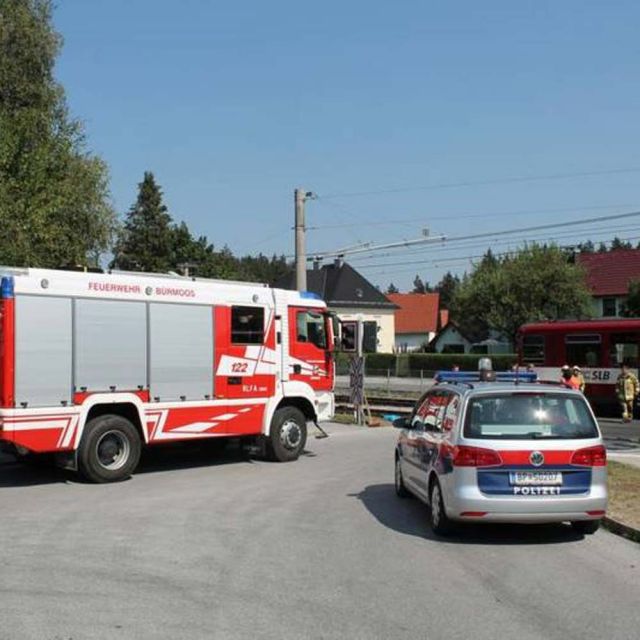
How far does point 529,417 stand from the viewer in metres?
8.94

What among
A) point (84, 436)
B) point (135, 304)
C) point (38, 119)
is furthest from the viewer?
point (38, 119)

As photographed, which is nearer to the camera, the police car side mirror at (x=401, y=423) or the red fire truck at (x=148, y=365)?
the police car side mirror at (x=401, y=423)

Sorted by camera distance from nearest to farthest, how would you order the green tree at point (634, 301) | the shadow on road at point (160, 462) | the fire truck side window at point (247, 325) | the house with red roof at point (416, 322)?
the shadow on road at point (160, 462), the fire truck side window at point (247, 325), the green tree at point (634, 301), the house with red roof at point (416, 322)

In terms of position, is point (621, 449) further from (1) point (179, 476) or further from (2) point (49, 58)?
(2) point (49, 58)

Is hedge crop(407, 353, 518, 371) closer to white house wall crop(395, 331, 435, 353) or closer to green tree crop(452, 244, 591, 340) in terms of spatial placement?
green tree crop(452, 244, 591, 340)

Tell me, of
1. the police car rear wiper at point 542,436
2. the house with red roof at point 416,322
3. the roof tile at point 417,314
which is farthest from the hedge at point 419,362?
the police car rear wiper at point 542,436

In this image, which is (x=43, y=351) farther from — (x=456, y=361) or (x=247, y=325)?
(x=456, y=361)

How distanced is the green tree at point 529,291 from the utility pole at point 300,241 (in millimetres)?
33576

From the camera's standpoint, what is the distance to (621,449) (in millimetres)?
18781

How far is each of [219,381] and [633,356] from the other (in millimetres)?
17602

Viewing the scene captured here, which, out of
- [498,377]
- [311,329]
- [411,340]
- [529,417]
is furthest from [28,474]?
[411,340]

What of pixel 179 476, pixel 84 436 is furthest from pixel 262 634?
pixel 179 476

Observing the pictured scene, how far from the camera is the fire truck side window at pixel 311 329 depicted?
16.8 m

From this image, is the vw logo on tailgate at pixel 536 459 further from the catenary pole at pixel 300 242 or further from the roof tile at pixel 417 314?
the roof tile at pixel 417 314
